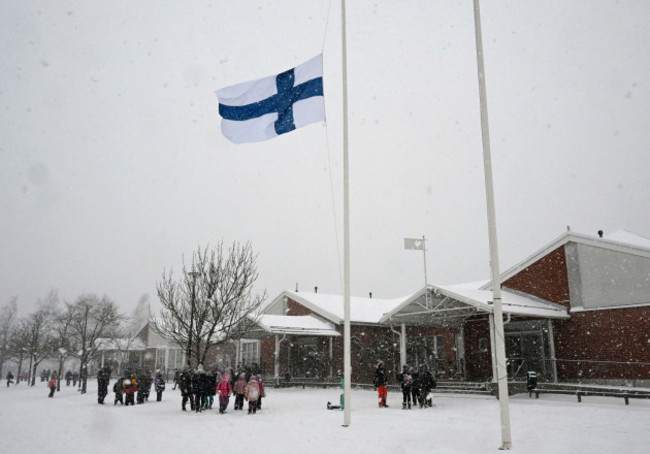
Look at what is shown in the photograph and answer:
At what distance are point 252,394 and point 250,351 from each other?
20.7m

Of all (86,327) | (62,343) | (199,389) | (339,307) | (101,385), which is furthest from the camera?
(62,343)

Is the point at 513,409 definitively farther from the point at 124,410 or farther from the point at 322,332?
the point at 322,332

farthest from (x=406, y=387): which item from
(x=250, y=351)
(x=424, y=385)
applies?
(x=250, y=351)

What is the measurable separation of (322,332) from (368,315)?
3604 millimetres

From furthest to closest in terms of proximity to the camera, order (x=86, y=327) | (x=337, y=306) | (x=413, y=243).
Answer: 1. (x=86, y=327)
2. (x=337, y=306)
3. (x=413, y=243)

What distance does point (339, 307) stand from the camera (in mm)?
33031

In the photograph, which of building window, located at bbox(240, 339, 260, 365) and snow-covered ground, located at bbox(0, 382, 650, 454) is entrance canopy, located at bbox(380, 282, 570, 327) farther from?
building window, located at bbox(240, 339, 260, 365)

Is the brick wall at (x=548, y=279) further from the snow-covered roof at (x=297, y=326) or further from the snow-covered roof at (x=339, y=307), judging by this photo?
the snow-covered roof at (x=297, y=326)

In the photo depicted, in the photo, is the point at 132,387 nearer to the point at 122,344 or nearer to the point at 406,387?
the point at 406,387

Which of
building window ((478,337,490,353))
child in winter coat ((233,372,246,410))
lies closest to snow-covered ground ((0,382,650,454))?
child in winter coat ((233,372,246,410))

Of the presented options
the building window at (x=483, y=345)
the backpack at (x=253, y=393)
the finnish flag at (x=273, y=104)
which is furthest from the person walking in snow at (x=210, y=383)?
the building window at (x=483, y=345)

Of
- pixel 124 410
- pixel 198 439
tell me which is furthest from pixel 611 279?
pixel 124 410

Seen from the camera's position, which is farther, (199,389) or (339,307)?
(339,307)

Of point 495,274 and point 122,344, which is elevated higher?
point 495,274
